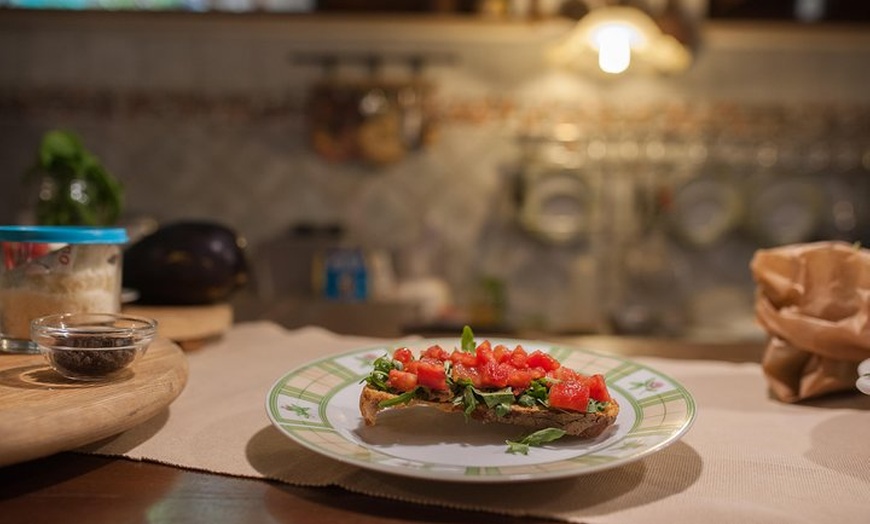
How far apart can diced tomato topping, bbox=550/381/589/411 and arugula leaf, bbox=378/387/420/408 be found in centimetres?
12

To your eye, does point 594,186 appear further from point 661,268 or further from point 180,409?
point 180,409

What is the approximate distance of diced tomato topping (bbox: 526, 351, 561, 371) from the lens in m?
0.70

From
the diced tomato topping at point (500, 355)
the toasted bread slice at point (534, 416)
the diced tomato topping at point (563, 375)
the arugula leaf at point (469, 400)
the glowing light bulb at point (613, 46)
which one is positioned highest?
the glowing light bulb at point (613, 46)

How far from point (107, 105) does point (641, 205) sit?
1.99 meters

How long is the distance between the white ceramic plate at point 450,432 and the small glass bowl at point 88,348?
0.45 ft

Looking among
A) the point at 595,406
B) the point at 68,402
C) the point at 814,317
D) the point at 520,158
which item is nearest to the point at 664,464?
the point at 595,406

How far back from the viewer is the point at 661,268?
9.28 ft

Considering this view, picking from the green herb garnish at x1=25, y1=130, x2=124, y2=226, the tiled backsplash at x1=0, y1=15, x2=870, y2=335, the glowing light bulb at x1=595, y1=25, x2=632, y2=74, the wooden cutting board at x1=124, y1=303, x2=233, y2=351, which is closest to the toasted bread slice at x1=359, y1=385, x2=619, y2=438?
the wooden cutting board at x1=124, y1=303, x2=233, y2=351

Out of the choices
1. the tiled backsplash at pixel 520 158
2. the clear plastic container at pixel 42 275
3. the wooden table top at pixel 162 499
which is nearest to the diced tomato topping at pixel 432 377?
the wooden table top at pixel 162 499

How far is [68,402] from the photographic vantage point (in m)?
0.63

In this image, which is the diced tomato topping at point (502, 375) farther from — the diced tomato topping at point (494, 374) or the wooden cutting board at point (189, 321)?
→ the wooden cutting board at point (189, 321)

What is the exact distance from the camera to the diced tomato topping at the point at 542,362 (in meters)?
0.70

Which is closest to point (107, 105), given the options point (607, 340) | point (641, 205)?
point (641, 205)

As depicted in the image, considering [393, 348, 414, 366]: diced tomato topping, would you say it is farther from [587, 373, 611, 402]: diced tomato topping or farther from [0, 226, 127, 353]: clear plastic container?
[0, 226, 127, 353]: clear plastic container
